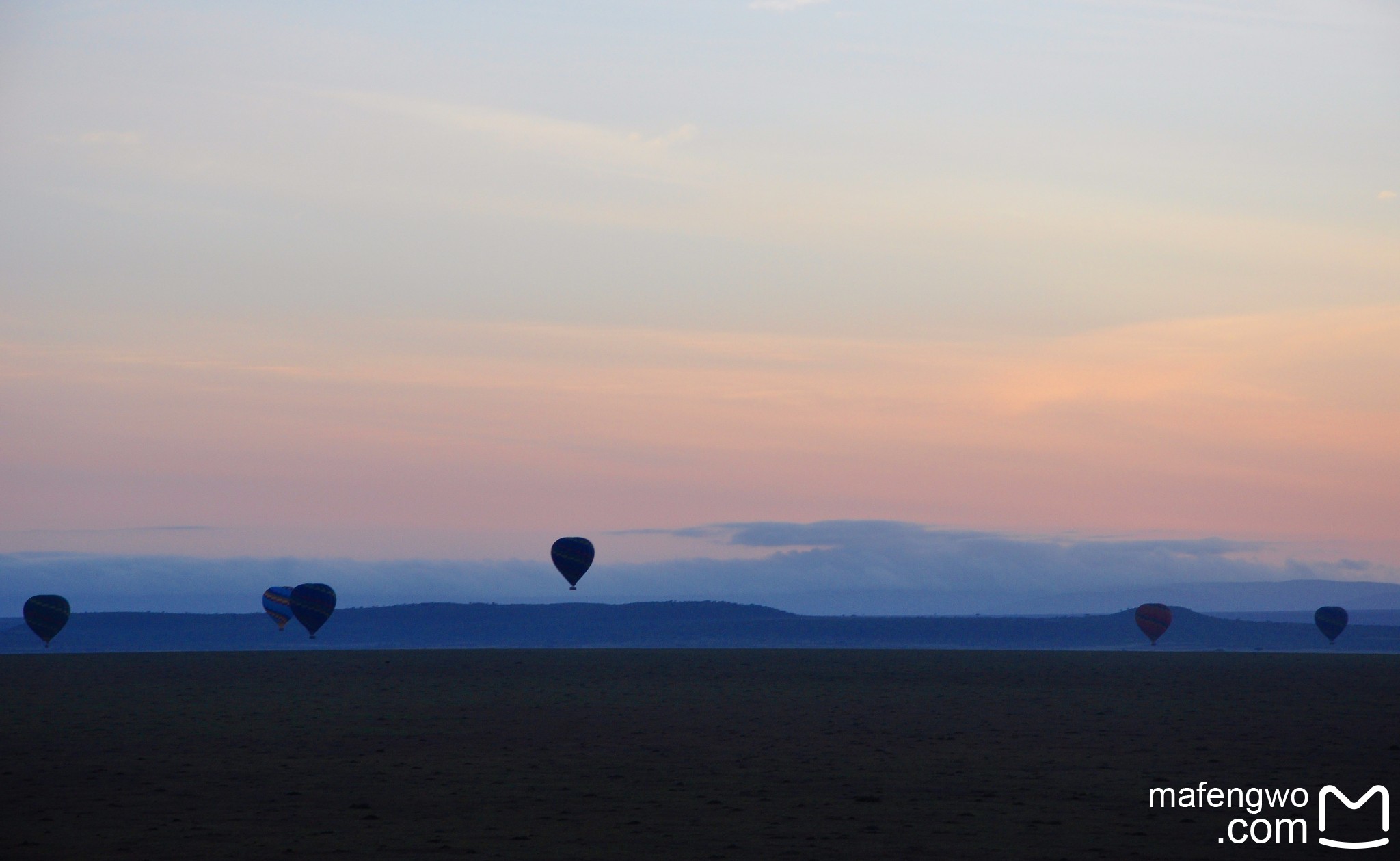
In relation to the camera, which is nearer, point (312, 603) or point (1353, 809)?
point (1353, 809)

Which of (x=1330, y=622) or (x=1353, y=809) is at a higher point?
(x=1330, y=622)

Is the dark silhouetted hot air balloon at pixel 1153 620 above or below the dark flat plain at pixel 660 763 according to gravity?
above

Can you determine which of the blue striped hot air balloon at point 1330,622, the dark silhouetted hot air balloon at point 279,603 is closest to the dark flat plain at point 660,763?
the dark silhouetted hot air balloon at point 279,603

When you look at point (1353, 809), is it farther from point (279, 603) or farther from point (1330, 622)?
point (1330, 622)

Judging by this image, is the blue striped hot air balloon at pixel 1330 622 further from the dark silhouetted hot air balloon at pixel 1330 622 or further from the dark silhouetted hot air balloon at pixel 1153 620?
the dark silhouetted hot air balloon at pixel 1153 620

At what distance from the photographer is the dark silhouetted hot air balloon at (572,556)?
98062 mm

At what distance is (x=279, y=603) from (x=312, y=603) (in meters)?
11.8

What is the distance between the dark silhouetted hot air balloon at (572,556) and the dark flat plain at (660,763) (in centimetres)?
3597

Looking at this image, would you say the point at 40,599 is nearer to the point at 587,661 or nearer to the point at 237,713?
the point at 587,661

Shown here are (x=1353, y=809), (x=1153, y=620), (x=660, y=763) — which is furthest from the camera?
(x=1153, y=620)

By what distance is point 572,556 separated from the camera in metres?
98.6

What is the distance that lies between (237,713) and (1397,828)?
3256 cm

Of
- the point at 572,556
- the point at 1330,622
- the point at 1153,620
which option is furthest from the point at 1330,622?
the point at 572,556

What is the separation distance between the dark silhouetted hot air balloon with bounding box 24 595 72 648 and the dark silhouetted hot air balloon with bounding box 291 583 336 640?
17.6 m
